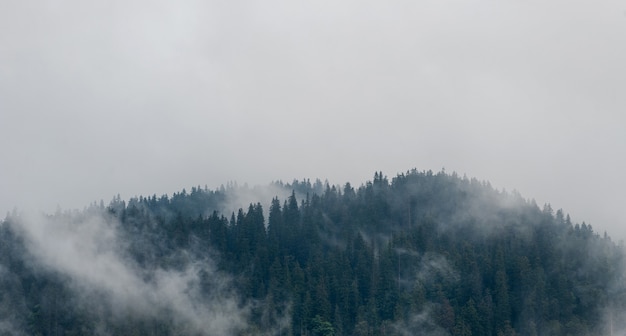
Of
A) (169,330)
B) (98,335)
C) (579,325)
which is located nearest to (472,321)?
(579,325)

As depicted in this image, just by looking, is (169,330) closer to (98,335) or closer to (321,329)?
(98,335)

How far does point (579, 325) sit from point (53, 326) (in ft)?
347

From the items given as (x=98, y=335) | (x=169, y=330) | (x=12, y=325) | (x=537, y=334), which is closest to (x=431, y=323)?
(x=537, y=334)

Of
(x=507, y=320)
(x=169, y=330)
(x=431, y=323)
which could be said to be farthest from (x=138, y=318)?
(x=507, y=320)

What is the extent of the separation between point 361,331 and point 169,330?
3930 cm

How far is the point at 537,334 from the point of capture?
195375mm

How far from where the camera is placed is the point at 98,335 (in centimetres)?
19312

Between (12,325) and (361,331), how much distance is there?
2804 inches

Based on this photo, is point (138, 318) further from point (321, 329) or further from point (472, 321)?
point (472, 321)

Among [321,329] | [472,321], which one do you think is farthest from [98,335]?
[472,321]

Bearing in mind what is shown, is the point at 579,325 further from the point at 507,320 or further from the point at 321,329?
the point at 321,329

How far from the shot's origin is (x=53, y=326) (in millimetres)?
196250

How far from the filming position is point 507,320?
197 meters

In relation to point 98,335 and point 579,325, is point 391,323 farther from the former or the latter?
point 98,335
